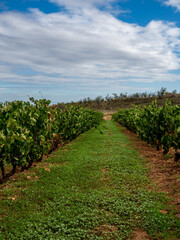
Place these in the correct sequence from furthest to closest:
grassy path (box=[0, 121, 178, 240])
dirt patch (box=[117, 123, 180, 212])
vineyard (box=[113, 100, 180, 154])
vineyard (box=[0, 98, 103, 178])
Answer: vineyard (box=[113, 100, 180, 154]), vineyard (box=[0, 98, 103, 178]), dirt patch (box=[117, 123, 180, 212]), grassy path (box=[0, 121, 178, 240])

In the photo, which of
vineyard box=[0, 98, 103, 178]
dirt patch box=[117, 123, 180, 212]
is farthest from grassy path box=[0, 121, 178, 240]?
vineyard box=[0, 98, 103, 178]

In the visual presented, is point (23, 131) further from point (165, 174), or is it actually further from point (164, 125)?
point (164, 125)

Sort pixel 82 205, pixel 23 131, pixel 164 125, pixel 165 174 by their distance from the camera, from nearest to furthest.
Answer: pixel 82 205, pixel 23 131, pixel 165 174, pixel 164 125

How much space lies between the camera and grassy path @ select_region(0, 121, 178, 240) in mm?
4289

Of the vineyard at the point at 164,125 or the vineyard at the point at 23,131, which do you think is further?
the vineyard at the point at 164,125

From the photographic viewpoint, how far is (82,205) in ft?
17.4

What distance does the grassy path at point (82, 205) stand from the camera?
169 inches

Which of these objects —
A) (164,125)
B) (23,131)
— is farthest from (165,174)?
(23,131)

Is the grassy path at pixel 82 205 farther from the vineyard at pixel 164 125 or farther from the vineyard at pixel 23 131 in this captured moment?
the vineyard at pixel 164 125

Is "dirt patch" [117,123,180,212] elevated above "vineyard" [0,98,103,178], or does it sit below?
below

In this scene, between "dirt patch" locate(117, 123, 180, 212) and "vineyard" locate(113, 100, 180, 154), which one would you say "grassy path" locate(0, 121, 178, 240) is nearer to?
"dirt patch" locate(117, 123, 180, 212)

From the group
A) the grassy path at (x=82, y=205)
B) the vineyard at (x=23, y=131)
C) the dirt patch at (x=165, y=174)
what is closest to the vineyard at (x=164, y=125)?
the dirt patch at (x=165, y=174)

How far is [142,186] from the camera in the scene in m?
6.68

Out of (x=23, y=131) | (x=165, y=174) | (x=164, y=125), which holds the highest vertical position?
(x=164, y=125)
